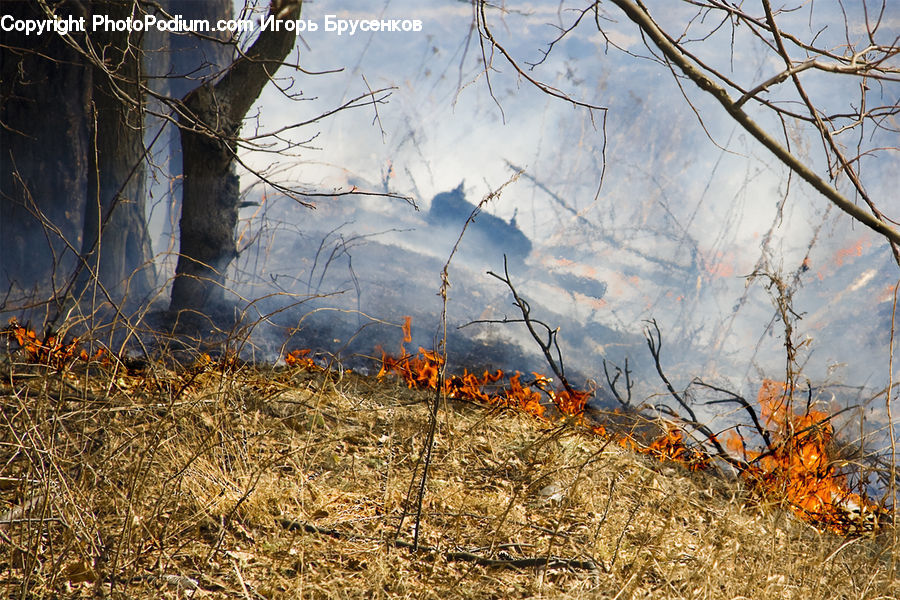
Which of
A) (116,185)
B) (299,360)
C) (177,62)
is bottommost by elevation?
(299,360)

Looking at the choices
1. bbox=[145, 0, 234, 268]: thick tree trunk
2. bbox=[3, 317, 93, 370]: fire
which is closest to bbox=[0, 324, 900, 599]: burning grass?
bbox=[3, 317, 93, 370]: fire

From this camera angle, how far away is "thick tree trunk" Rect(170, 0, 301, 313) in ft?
14.5

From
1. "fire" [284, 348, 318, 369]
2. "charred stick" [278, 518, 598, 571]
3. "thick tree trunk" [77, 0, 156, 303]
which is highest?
"thick tree trunk" [77, 0, 156, 303]

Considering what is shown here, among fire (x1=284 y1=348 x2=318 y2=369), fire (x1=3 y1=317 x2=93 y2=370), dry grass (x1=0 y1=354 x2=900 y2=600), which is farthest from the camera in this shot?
fire (x1=284 y1=348 x2=318 y2=369)

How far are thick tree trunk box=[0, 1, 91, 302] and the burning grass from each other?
3364 millimetres

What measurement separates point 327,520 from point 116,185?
4338 mm

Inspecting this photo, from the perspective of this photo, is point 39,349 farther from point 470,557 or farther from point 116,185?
point 116,185

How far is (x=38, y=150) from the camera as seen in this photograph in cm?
558

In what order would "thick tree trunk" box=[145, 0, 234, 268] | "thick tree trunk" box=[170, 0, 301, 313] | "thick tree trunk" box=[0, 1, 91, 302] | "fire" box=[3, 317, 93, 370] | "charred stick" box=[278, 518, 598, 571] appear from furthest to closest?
"thick tree trunk" box=[145, 0, 234, 268]
"thick tree trunk" box=[0, 1, 91, 302]
"thick tree trunk" box=[170, 0, 301, 313]
"fire" box=[3, 317, 93, 370]
"charred stick" box=[278, 518, 598, 571]

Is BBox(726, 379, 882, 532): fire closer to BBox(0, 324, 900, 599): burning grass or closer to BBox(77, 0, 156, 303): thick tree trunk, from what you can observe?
BBox(0, 324, 900, 599): burning grass

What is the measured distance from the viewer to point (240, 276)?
5.30 meters

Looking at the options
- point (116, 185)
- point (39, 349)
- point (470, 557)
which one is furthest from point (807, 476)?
point (116, 185)

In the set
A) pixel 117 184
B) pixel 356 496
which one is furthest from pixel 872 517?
pixel 117 184

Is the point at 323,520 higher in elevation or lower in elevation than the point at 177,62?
lower
